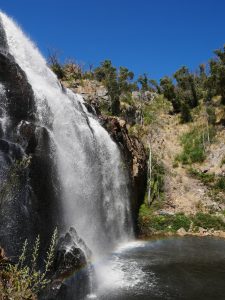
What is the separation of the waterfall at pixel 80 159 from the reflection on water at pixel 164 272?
2.23 metres

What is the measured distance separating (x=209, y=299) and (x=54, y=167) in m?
10.7

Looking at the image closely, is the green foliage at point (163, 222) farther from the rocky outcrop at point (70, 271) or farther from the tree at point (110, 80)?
the tree at point (110, 80)

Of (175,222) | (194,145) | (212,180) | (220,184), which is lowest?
(175,222)

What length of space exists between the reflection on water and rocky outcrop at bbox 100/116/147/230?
6.84m

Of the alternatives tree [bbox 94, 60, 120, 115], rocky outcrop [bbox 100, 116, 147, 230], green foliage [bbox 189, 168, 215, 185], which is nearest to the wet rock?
rocky outcrop [bbox 100, 116, 147, 230]

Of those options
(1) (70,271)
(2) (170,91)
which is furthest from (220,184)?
(2) (170,91)

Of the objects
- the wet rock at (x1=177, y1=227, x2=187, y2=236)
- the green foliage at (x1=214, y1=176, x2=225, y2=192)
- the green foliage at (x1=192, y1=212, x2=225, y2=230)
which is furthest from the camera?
the green foliage at (x1=214, y1=176, x2=225, y2=192)

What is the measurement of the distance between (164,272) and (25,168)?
8.31 m

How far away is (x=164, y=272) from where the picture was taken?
697 inches

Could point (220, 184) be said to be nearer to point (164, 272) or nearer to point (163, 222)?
point (163, 222)

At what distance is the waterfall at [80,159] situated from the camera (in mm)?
21781

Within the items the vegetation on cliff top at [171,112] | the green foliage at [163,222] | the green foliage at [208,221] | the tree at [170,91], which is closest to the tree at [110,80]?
the vegetation on cliff top at [171,112]

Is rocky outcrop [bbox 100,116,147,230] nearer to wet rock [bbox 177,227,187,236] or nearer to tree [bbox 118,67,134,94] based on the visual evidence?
wet rock [bbox 177,227,187,236]

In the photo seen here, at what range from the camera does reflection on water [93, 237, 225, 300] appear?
1467 centimetres
